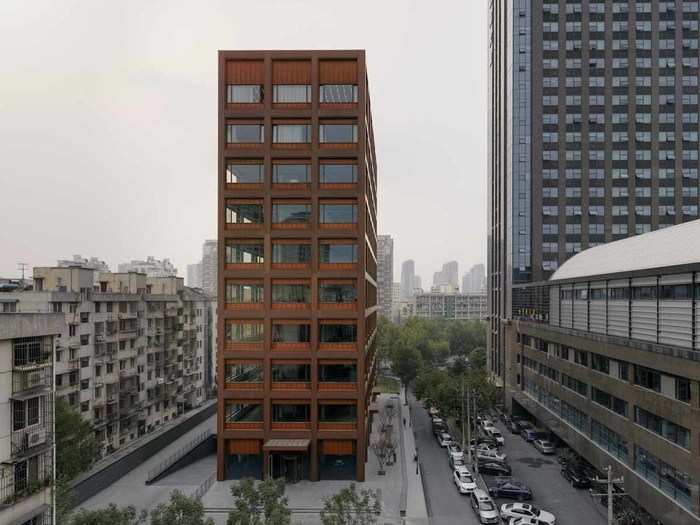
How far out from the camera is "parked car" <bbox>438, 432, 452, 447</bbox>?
4930cm

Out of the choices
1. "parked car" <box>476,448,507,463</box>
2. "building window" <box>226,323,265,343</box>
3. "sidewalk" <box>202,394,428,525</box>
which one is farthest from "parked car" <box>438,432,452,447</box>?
"building window" <box>226,323,265,343</box>

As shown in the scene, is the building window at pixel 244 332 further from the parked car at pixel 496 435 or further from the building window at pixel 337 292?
the parked car at pixel 496 435

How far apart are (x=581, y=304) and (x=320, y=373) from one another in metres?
22.7

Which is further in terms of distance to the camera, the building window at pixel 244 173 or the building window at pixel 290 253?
the building window at pixel 244 173

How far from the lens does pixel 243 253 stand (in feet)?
131

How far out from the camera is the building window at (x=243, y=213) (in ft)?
131

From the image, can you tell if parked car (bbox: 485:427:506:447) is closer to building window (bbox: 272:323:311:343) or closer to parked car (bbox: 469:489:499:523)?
parked car (bbox: 469:489:499:523)

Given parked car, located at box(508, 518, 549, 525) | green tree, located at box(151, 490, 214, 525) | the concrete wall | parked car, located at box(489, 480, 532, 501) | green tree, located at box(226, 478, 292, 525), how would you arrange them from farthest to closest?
parked car, located at box(489, 480, 532, 501), the concrete wall, parked car, located at box(508, 518, 549, 525), green tree, located at box(226, 478, 292, 525), green tree, located at box(151, 490, 214, 525)

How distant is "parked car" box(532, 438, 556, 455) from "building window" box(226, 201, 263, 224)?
111 feet

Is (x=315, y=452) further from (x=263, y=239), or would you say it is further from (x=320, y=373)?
(x=263, y=239)

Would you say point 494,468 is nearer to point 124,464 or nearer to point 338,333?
point 338,333

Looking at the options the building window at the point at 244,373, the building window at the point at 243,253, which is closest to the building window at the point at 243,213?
the building window at the point at 243,253

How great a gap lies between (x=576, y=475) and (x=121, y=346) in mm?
42888

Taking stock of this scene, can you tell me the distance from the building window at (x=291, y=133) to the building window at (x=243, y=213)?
18.6 feet
